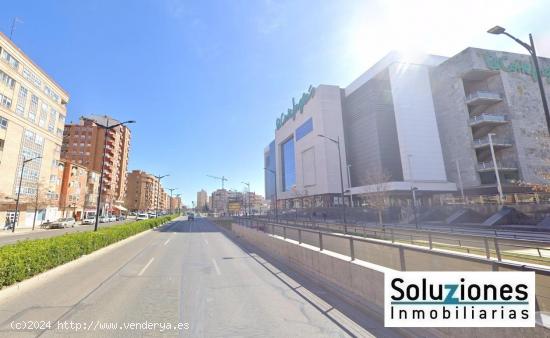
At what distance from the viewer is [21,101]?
4141 cm

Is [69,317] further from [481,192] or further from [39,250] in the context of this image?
[481,192]

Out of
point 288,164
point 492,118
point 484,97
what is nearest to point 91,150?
point 288,164

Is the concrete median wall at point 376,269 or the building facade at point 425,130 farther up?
the building facade at point 425,130

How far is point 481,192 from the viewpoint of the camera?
154ft

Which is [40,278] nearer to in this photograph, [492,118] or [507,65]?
[492,118]

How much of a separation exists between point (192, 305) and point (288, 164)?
3649 inches

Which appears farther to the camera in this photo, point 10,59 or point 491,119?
point 491,119

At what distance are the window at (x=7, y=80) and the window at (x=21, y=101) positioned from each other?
1.82 m

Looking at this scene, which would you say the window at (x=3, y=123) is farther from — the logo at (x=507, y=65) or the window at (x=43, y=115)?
the logo at (x=507, y=65)

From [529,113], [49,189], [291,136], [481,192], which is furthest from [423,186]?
[49,189]

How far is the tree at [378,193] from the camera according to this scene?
131 feet

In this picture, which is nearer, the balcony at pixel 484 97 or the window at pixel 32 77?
the window at pixel 32 77

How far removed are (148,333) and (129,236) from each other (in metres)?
21.0

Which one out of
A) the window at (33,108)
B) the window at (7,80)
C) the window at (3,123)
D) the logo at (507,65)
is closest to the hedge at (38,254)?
the window at (3,123)
